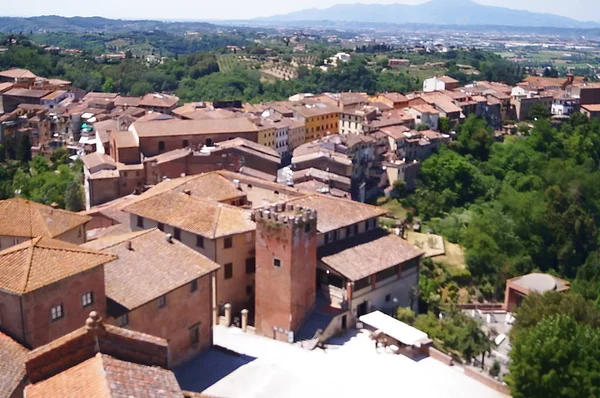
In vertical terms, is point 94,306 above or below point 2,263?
below

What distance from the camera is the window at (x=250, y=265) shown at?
33219 millimetres

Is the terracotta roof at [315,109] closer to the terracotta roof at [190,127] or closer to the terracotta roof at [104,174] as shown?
the terracotta roof at [190,127]

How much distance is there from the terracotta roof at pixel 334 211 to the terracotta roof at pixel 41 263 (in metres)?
14.1

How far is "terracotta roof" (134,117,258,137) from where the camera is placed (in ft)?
185

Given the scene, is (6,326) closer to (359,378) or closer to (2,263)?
(2,263)

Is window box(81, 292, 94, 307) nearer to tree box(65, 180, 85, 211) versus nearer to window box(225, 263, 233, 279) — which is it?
window box(225, 263, 233, 279)

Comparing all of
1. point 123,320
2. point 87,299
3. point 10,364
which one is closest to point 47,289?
point 87,299

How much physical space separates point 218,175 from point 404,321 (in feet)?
44.2

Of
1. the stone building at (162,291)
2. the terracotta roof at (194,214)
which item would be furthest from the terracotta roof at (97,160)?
the stone building at (162,291)

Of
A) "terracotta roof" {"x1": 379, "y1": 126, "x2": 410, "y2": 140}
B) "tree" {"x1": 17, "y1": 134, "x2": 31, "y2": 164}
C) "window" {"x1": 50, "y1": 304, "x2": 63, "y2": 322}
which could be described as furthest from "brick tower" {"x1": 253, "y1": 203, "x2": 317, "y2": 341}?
"tree" {"x1": 17, "y1": 134, "x2": 31, "y2": 164}

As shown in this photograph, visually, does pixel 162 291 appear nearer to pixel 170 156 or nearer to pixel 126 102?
pixel 170 156

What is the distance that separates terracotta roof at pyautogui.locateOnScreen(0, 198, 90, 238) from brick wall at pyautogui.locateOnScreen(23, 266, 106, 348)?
29.1 ft

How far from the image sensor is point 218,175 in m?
40.8

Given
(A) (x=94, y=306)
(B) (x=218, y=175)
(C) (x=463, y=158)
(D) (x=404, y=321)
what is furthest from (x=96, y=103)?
(A) (x=94, y=306)
